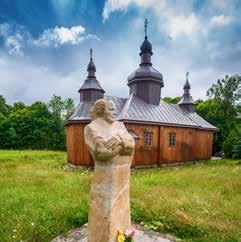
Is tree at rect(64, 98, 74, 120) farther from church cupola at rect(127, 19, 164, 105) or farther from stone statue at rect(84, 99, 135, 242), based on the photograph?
stone statue at rect(84, 99, 135, 242)

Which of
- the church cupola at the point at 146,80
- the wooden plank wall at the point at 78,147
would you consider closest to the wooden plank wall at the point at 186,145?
the church cupola at the point at 146,80

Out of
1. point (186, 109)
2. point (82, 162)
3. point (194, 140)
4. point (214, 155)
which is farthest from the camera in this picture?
point (214, 155)

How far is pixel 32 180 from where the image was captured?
12.2 m

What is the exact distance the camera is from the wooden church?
18.0 m

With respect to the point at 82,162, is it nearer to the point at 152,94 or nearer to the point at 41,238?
the point at 152,94

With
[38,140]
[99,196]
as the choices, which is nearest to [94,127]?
[99,196]

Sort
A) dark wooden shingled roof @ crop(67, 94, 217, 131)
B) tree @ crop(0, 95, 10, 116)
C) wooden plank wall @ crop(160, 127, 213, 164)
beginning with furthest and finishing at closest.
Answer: tree @ crop(0, 95, 10, 116)
wooden plank wall @ crop(160, 127, 213, 164)
dark wooden shingled roof @ crop(67, 94, 217, 131)

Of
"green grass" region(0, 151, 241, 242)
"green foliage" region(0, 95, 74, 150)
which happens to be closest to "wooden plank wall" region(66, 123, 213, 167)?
"green grass" region(0, 151, 241, 242)

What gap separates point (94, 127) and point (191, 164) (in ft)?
60.5

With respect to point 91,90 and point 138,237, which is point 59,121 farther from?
point 138,237

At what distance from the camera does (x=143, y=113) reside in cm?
1881

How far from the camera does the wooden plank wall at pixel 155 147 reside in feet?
58.9

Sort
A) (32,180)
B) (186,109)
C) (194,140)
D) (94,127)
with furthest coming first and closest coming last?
(186,109), (194,140), (32,180), (94,127)

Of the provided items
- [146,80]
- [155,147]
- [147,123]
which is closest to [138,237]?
[147,123]
